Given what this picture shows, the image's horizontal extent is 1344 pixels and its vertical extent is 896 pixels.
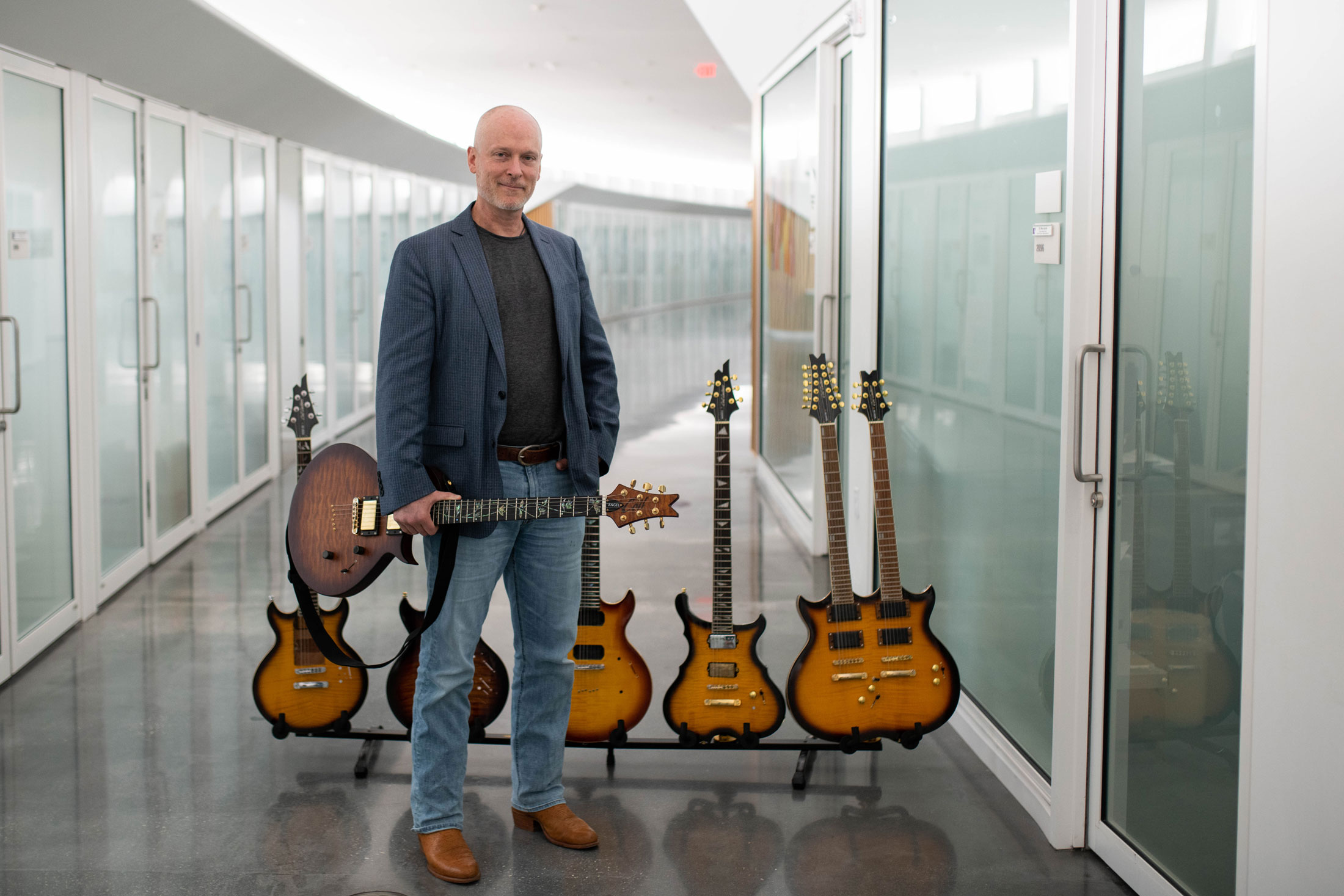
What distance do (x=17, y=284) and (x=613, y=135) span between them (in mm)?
15631

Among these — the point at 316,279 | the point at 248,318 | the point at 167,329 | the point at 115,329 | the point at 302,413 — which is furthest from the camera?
the point at 316,279

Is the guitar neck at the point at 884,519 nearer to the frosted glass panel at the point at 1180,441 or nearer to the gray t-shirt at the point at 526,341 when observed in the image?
the frosted glass panel at the point at 1180,441

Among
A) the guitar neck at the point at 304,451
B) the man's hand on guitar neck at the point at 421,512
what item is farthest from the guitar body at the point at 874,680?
the guitar neck at the point at 304,451

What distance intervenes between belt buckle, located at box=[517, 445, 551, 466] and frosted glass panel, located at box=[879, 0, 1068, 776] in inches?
51.4

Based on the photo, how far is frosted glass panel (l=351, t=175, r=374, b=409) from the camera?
1140cm

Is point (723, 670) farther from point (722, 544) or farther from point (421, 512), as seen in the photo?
point (421, 512)

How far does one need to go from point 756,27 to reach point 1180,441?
18.7 ft

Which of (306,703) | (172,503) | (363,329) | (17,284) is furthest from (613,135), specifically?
(306,703)

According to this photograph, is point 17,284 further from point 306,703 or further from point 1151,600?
point 1151,600

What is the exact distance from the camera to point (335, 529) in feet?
10.3

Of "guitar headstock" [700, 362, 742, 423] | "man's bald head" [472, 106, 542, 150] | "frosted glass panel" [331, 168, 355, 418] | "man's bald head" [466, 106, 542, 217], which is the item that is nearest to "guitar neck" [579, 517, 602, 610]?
"guitar headstock" [700, 362, 742, 423]

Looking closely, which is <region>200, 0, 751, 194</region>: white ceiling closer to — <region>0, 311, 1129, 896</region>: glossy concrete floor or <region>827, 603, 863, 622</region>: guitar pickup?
<region>0, 311, 1129, 896</region>: glossy concrete floor

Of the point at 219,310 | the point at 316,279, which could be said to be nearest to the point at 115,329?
the point at 219,310

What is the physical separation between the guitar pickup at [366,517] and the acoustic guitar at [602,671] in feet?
2.39
